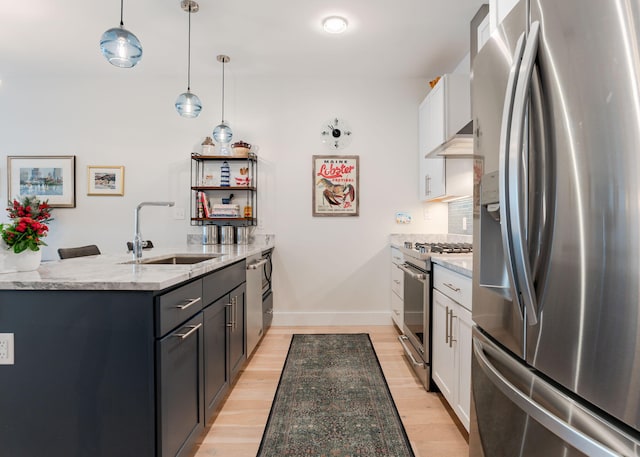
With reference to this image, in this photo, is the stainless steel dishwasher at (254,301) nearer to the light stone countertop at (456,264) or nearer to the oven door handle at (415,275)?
the oven door handle at (415,275)

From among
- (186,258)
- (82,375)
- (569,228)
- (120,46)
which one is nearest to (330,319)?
(186,258)

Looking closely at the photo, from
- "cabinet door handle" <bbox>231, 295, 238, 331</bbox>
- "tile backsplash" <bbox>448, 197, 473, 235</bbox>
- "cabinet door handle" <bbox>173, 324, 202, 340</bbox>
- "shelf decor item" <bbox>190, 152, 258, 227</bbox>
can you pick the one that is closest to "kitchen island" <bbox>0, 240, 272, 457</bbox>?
"cabinet door handle" <bbox>173, 324, 202, 340</bbox>

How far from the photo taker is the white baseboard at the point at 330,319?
3.65 meters

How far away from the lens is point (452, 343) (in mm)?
1805

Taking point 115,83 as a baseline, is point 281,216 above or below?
below

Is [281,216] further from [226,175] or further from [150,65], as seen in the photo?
[150,65]

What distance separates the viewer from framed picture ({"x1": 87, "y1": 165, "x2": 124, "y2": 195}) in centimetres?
366

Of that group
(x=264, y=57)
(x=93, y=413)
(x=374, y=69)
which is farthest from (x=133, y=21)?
(x=93, y=413)

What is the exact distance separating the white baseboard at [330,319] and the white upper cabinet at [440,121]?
4.43 feet

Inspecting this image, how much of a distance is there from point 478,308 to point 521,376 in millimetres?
301

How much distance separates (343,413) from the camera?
194 cm

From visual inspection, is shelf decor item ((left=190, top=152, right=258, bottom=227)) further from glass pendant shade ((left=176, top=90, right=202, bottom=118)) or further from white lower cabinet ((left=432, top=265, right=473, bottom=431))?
white lower cabinet ((left=432, top=265, right=473, bottom=431))

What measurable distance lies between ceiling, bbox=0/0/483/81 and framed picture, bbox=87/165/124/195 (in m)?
0.99

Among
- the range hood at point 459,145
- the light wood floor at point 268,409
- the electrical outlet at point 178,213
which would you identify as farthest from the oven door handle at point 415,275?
the electrical outlet at point 178,213
